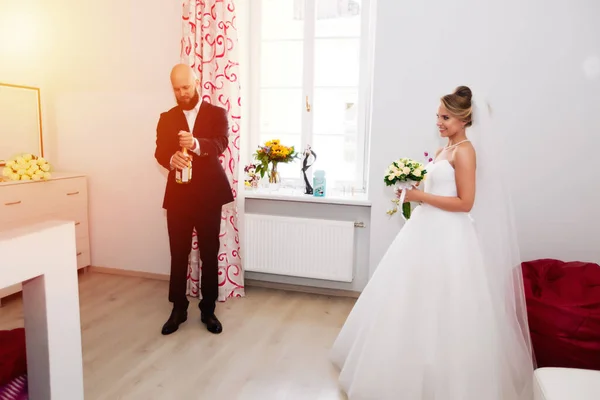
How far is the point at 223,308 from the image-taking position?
11.4ft

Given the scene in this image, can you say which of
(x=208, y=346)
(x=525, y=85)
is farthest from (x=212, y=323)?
(x=525, y=85)

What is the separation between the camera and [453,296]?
217 centimetres

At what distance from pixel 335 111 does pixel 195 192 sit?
1.56m

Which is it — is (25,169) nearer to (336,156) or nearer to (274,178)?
(274,178)

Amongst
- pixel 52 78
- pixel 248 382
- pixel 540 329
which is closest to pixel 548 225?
pixel 540 329

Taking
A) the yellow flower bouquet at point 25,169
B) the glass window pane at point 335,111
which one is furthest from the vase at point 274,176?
the yellow flower bouquet at point 25,169

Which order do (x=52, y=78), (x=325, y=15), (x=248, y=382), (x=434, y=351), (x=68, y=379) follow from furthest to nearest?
(x=52, y=78)
(x=325, y=15)
(x=248, y=382)
(x=434, y=351)
(x=68, y=379)

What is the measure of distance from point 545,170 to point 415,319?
67.6 inches

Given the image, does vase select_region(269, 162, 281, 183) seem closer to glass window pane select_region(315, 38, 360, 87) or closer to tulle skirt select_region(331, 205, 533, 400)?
glass window pane select_region(315, 38, 360, 87)

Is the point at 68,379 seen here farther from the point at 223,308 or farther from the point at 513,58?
Answer: the point at 513,58

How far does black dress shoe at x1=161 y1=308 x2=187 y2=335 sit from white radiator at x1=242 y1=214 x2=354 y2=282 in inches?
33.6

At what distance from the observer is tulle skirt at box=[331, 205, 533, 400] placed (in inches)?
81.6

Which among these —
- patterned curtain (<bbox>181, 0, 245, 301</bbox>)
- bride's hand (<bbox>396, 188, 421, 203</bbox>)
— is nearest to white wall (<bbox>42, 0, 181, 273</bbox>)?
patterned curtain (<bbox>181, 0, 245, 301</bbox>)

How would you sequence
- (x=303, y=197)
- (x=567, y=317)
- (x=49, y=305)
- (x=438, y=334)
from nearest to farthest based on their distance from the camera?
(x=49, y=305) < (x=438, y=334) < (x=567, y=317) < (x=303, y=197)
